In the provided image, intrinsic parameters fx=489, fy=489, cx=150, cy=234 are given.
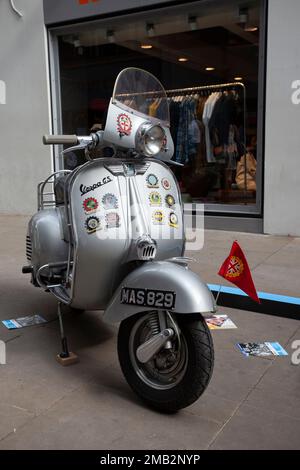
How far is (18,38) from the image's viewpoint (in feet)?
28.8

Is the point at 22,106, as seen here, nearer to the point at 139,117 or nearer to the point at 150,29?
the point at 150,29

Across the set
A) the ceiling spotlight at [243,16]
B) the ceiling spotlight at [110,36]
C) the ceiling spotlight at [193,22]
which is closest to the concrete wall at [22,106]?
the ceiling spotlight at [110,36]

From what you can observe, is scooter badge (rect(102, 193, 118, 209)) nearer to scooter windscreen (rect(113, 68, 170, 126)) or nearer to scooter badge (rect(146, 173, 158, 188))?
scooter badge (rect(146, 173, 158, 188))

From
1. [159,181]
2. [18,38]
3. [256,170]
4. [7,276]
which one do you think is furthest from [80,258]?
[18,38]

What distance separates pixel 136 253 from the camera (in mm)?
2754

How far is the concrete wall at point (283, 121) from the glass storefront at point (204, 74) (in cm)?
31

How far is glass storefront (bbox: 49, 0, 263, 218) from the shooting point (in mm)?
7145

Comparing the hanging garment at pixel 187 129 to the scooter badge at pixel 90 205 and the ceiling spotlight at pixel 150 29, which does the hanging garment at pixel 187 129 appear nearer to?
the ceiling spotlight at pixel 150 29

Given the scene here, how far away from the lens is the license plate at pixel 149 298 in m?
2.37

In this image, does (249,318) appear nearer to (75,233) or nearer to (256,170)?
(75,233)

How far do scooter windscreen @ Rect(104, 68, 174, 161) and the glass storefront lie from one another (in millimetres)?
4039

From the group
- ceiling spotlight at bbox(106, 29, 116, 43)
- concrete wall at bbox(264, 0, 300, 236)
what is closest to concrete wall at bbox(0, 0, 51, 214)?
ceiling spotlight at bbox(106, 29, 116, 43)

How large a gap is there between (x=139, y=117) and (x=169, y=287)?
1097 mm
